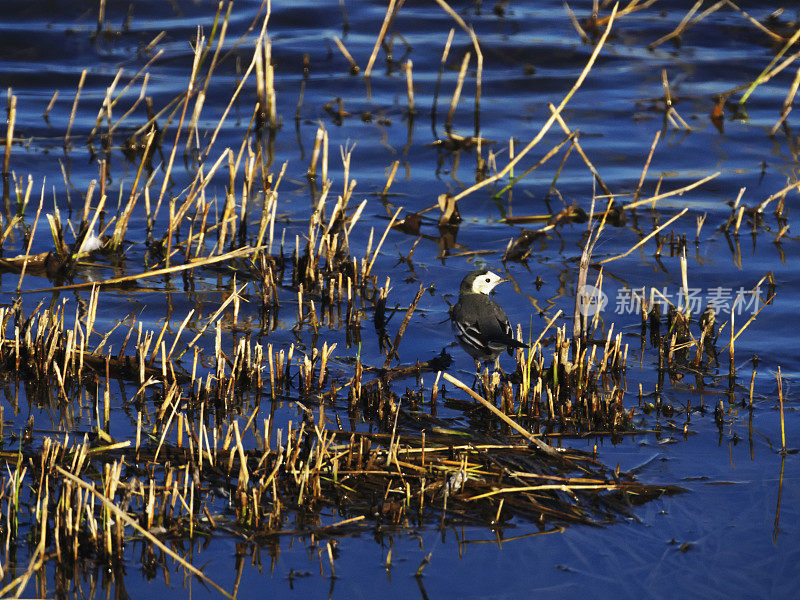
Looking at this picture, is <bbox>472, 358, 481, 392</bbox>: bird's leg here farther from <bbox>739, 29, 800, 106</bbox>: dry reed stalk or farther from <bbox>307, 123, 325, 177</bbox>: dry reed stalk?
<bbox>739, 29, 800, 106</bbox>: dry reed stalk

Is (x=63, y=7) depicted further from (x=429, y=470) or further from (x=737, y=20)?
(x=429, y=470)

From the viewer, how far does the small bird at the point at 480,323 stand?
279 inches

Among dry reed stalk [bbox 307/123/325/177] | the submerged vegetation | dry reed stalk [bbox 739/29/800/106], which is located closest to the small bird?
the submerged vegetation

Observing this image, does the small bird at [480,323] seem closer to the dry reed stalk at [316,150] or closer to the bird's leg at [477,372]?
the bird's leg at [477,372]

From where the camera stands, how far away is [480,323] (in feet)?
23.7

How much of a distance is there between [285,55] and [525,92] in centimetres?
380

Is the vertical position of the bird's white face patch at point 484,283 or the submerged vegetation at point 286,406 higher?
the bird's white face patch at point 484,283

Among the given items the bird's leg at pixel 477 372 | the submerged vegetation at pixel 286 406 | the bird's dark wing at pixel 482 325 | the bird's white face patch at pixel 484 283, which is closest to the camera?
the submerged vegetation at pixel 286 406

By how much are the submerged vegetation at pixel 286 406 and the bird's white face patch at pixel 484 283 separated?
60 centimetres

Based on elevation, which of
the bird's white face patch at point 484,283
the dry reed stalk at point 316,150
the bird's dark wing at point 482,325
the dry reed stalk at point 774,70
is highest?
the dry reed stalk at point 774,70

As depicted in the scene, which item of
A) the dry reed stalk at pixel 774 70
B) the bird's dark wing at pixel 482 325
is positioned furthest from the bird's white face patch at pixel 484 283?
the dry reed stalk at pixel 774 70

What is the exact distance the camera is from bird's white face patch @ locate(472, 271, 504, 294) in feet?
25.8

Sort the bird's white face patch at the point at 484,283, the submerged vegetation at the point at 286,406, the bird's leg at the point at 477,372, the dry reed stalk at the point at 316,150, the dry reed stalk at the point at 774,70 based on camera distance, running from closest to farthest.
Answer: the submerged vegetation at the point at 286,406
the bird's leg at the point at 477,372
the bird's white face patch at the point at 484,283
the dry reed stalk at the point at 316,150
the dry reed stalk at the point at 774,70

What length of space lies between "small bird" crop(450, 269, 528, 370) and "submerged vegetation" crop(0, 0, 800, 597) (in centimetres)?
21
